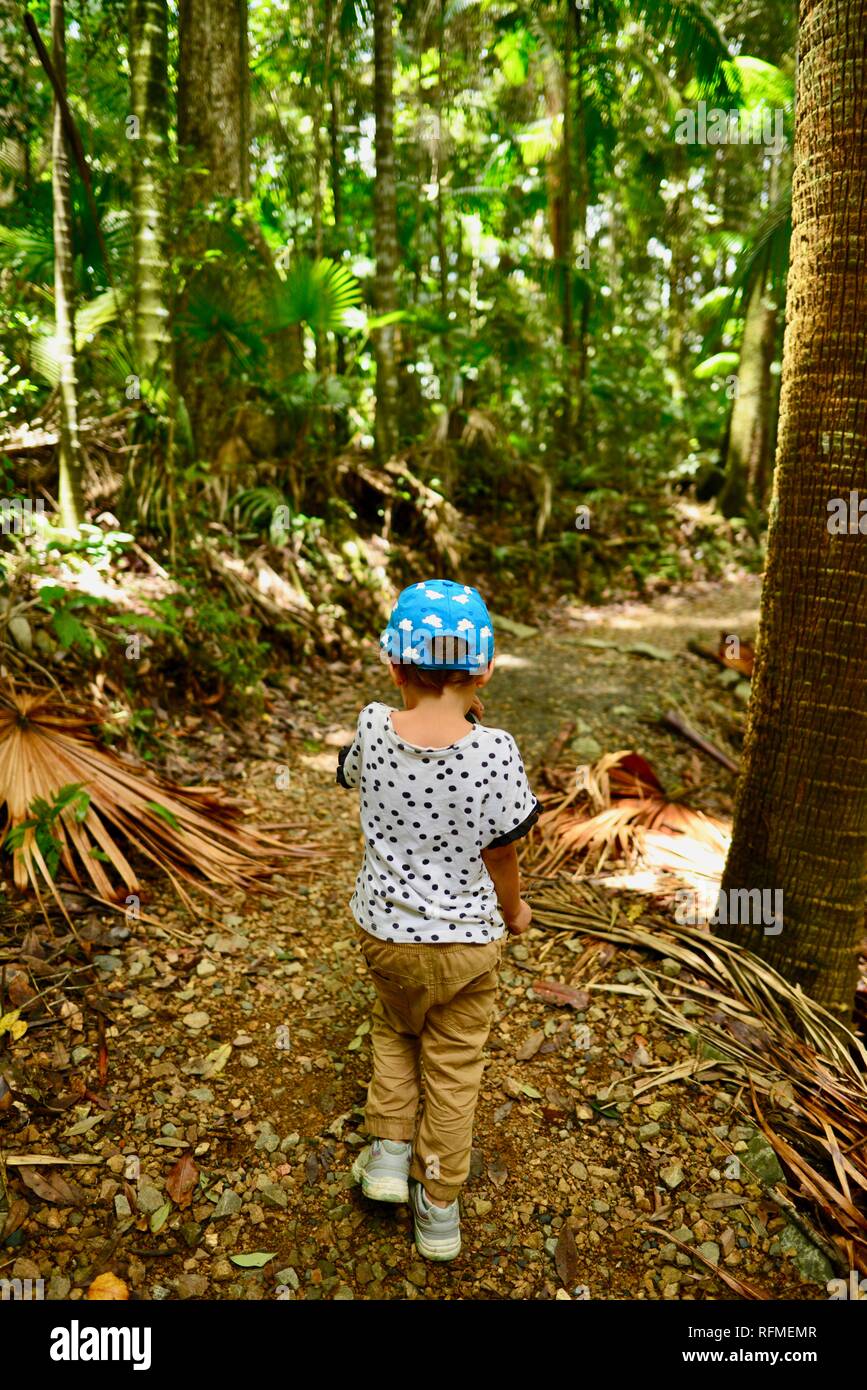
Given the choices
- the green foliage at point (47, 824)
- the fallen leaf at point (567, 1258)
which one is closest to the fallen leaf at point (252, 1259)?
the fallen leaf at point (567, 1258)

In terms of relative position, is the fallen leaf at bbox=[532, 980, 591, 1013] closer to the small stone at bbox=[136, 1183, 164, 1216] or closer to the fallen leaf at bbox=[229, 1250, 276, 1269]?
the fallen leaf at bbox=[229, 1250, 276, 1269]

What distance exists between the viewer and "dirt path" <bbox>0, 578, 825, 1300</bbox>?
2.04 meters

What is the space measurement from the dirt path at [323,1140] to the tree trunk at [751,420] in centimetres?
1042

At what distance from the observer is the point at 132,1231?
206 centimetres

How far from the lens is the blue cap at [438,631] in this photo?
186cm

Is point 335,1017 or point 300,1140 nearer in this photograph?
point 300,1140

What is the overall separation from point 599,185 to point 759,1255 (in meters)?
12.7

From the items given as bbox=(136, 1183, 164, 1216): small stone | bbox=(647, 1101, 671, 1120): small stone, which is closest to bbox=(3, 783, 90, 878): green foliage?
bbox=(136, 1183, 164, 1216): small stone

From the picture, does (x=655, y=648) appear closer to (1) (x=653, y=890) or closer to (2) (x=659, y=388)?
(1) (x=653, y=890)

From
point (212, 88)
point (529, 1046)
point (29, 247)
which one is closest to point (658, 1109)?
point (529, 1046)

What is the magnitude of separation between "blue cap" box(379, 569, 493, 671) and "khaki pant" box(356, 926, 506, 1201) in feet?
2.31

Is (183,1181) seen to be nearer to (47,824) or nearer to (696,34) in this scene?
(47,824)

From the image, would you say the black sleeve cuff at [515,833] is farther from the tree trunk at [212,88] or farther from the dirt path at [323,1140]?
the tree trunk at [212,88]
